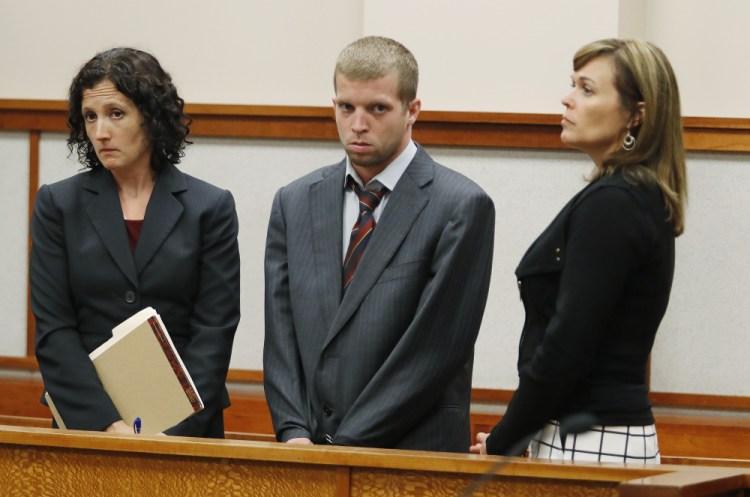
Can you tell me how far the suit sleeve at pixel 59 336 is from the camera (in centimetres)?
284

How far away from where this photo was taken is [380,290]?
2.69 metres

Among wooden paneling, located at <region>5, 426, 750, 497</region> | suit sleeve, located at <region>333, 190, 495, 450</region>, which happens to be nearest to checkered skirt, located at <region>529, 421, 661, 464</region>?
wooden paneling, located at <region>5, 426, 750, 497</region>

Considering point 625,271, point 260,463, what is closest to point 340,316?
point 260,463

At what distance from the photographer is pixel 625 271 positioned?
7.36ft

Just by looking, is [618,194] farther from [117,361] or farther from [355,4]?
[355,4]

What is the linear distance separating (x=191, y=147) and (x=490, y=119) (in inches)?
50.1

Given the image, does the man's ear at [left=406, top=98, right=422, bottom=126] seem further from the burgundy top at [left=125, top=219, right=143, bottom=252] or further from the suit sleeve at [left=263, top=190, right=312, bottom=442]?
the burgundy top at [left=125, top=219, right=143, bottom=252]

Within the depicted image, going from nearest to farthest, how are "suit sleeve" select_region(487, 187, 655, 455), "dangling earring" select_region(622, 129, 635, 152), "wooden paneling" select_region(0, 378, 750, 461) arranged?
"suit sleeve" select_region(487, 187, 655, 455) < "dangling earring" select_region(622, 129, 635, 152) < "wooden paneling" select_region(0, 378, 750, 461)

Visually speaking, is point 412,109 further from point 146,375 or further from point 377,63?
point 146,375

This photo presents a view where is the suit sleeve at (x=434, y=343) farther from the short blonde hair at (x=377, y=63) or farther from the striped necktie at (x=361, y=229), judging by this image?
the short blonde hair at (x=377, y=63)

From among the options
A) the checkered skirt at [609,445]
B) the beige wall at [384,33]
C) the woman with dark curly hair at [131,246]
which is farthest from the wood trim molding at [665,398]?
the checkered skirt at [609,445]

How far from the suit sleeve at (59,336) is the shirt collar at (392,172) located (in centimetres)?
79

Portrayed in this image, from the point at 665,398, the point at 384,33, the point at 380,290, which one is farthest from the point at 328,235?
the point at 665,398

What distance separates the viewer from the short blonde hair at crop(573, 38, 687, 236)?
2318 mm
